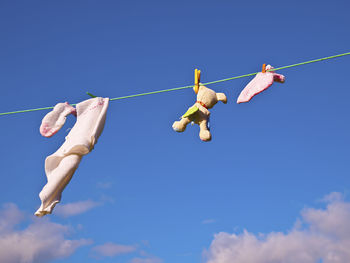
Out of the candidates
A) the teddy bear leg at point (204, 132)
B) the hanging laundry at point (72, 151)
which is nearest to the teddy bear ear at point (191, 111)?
the teddy bear leg at point (204, 132)

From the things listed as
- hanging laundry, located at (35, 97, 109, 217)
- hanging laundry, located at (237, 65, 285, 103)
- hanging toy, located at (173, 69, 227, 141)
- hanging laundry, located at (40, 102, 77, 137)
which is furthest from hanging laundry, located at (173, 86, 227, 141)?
hanging laundry, located at (40, 102, 77, 137)

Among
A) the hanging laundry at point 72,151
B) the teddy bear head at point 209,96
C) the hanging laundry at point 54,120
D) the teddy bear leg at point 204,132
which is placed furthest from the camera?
the hanging laundry at point 54,120

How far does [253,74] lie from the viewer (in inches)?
153

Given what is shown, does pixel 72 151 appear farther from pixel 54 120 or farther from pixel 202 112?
pixel 202 112

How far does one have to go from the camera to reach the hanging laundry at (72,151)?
3.70m

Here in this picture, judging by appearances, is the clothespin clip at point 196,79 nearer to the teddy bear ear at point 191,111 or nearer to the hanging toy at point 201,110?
the hanging toy at point 201,110

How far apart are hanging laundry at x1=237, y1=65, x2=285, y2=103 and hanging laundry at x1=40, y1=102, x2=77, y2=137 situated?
1.42 m

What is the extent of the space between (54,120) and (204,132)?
49.7 inches

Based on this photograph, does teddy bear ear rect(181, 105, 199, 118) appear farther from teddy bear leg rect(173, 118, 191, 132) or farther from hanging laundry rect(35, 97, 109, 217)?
hanging laundry rect(35, 97, 109, 217)

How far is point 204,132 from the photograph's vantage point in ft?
12.7

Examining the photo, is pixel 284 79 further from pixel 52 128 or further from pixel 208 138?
pixel 52 128

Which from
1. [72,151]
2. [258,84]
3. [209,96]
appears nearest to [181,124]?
[209,96]

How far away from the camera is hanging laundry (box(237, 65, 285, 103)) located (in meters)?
3.76

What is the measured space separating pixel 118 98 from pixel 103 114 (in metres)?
0.20
